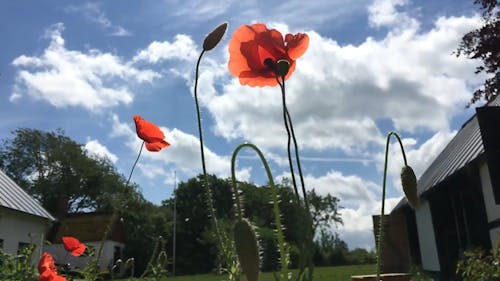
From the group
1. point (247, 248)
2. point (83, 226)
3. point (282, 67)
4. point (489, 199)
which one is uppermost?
point (83, 226)

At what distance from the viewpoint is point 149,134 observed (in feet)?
4.21

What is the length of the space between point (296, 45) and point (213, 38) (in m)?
0.11

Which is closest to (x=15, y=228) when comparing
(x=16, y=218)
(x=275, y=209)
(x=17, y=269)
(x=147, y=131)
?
(x=16, y=218)

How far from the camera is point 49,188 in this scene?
38.5 metres

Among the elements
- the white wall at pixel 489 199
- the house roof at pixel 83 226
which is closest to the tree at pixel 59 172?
the house roof at pixel 83 226

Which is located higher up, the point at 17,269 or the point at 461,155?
the point at 461,155

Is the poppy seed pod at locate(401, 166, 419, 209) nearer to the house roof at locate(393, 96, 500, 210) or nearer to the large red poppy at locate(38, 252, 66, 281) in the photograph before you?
the large red poppy at locate(38, 252, 66, 281)

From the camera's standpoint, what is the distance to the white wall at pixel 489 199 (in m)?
8.28

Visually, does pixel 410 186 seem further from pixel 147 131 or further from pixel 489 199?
pixel 489 199

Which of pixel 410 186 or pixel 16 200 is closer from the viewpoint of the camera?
pixel 410 186

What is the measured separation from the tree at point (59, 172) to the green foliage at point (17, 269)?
121 feet

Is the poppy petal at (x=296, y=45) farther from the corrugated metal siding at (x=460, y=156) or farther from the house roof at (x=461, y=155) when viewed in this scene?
the corrugated metal siding at (x=460, y=156)

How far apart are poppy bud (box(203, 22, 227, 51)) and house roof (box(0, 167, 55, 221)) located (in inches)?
549

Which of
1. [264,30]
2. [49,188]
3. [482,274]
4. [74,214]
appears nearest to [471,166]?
[482,274]
